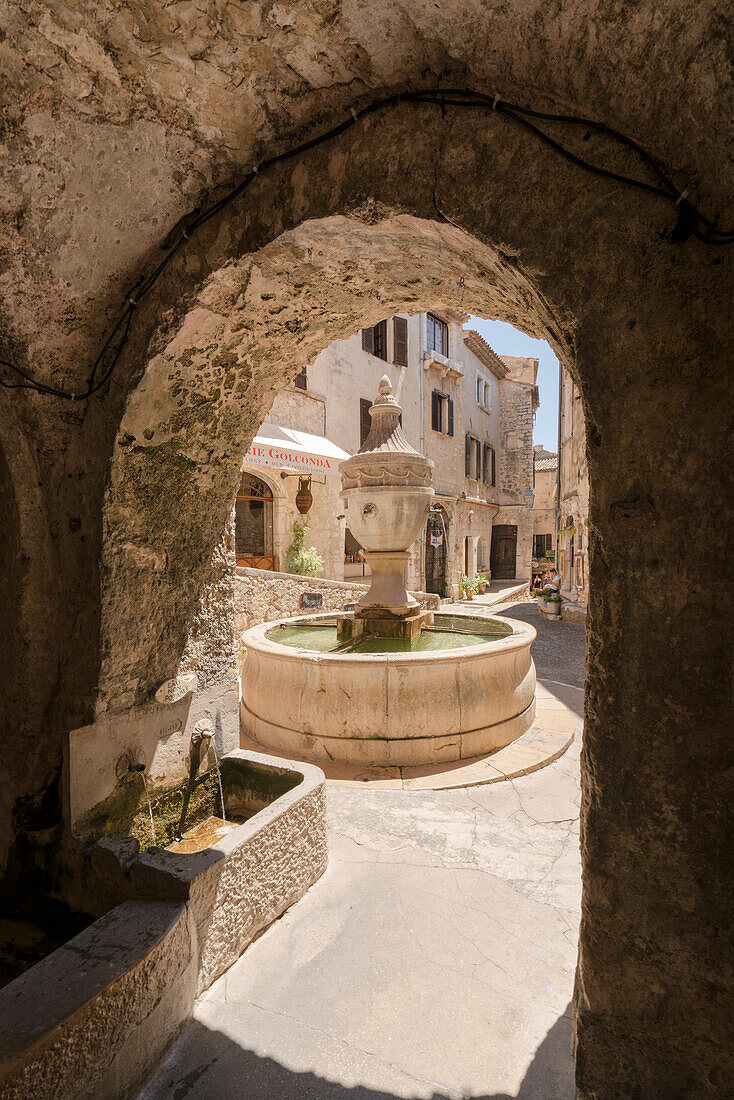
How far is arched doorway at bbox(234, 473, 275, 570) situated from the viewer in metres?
12.2

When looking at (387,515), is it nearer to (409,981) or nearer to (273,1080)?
(409,981)

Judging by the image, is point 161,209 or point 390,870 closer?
point 161,209

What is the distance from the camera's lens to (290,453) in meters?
9.88

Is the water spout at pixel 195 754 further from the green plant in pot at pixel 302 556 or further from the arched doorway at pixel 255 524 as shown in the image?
the green plant in pot at pixel 302 556

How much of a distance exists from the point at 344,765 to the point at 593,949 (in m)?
3.18

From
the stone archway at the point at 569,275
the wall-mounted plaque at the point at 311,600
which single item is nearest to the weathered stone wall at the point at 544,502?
the wall-mounted plaque at the point at 311,600

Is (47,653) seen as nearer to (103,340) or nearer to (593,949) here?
(103,340)

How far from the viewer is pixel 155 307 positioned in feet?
6.73

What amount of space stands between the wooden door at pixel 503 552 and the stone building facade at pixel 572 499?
337 inches

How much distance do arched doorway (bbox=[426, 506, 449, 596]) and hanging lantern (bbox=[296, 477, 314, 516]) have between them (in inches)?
226

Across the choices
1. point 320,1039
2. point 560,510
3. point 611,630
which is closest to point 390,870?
point 320,1039

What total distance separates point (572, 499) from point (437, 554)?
5.94 metres

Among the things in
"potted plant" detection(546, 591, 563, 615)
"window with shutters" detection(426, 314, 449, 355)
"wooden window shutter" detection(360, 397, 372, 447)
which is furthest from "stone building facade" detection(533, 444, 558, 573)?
"potted plant" detection(546, 591, 563, 615)

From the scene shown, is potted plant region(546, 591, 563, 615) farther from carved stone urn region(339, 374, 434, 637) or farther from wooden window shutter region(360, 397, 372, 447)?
wooden window shutter region(360, 397, 372, 447)
